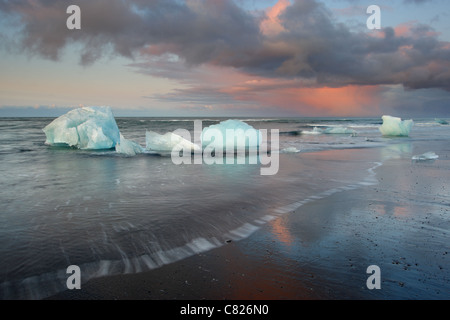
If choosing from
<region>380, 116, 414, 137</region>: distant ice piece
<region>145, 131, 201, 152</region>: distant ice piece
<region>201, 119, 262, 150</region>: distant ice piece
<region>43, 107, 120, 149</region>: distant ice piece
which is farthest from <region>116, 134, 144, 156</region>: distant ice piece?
<region>380, 116, 414, 137</region>: distant ice piece

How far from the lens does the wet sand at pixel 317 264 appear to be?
2.88m

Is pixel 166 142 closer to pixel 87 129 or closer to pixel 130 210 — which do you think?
pixel 87 129

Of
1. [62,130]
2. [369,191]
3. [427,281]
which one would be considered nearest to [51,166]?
[62,130]

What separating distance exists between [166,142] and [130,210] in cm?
1007

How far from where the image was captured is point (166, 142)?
1541 centimetres

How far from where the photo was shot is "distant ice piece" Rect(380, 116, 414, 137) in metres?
27.1

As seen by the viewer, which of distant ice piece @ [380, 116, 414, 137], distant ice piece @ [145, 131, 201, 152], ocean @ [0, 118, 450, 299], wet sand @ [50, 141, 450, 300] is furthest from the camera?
distant ice piece @ [380, 116, 414, 137]

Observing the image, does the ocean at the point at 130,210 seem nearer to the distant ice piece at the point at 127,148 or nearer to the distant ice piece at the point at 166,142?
the distant ice piece at the point at 127,148

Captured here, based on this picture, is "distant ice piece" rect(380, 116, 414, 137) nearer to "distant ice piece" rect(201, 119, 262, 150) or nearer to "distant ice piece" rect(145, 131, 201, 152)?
"distant ice piece" rect(201, 119, 262, 150)

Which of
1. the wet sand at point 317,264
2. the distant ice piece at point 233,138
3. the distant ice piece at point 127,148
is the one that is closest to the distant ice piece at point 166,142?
the distant ice piece at point 127,148

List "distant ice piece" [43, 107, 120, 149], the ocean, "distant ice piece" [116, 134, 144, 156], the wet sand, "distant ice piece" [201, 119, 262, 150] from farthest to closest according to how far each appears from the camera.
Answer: "distant ice piece" [201, 119, 262, 150]
"distant ice piece" [43, 107, 120, 149]
"distant ice piece" [116, 134, 144, 156]
the ocean
the wet sand

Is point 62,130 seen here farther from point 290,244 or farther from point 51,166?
point 290,244

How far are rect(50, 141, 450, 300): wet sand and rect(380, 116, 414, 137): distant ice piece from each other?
25.2 metres

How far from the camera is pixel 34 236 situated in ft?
14.1
